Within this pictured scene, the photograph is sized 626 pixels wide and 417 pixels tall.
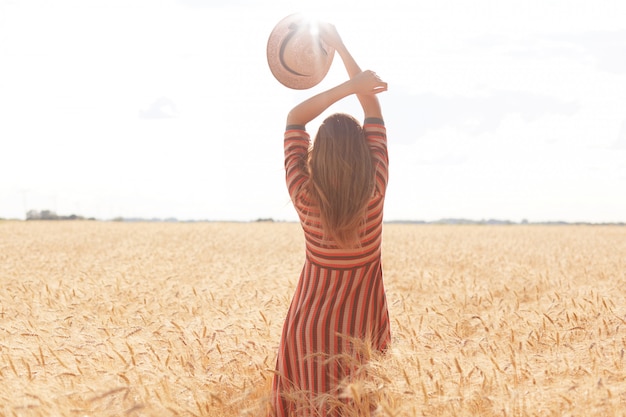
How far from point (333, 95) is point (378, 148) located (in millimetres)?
332

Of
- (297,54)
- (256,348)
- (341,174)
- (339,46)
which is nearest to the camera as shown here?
(341,174)

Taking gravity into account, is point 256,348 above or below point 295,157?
below

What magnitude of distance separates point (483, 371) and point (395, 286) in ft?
16.2

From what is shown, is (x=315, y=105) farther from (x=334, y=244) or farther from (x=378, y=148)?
(x=334, y=244)

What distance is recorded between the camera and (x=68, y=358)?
11.5 ft

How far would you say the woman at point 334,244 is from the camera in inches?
89.8

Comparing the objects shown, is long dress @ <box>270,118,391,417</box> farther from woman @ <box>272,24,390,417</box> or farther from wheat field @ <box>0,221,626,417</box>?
wheat field @ <box>0,221,626,417</box>

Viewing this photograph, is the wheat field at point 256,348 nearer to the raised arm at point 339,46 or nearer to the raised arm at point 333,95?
the raised arm at point 333,95

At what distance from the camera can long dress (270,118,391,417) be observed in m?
2.42

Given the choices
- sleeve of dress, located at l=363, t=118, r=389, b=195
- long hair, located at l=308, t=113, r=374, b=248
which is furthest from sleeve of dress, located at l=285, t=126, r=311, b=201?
sleeve of dress, located at l=363, t=118, r=389, b=195

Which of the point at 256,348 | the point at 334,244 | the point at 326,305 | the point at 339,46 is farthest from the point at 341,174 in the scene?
the point at 256,348

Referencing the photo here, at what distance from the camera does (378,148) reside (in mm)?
2387

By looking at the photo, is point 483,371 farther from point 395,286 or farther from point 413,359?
point 395,286

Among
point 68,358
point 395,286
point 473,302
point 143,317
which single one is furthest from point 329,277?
point 395,286
